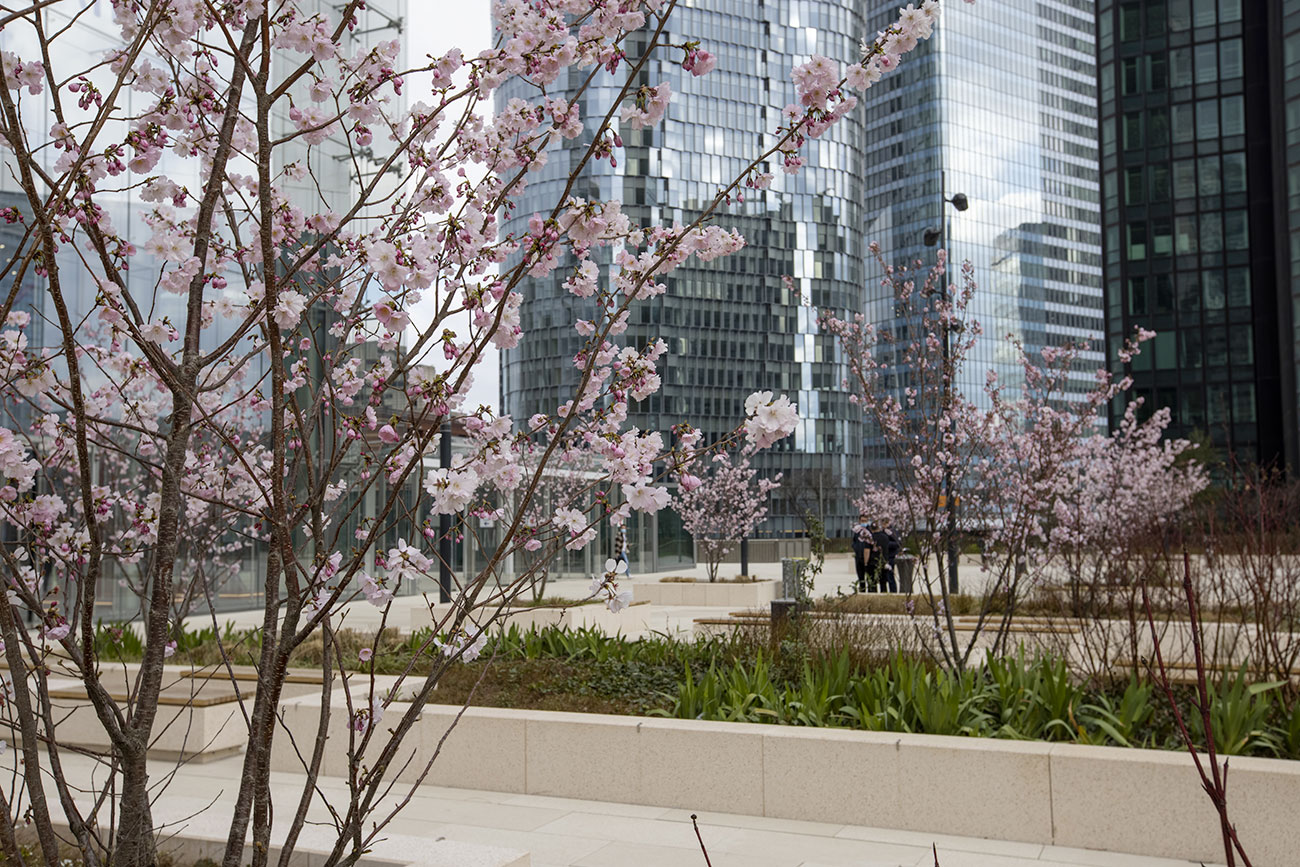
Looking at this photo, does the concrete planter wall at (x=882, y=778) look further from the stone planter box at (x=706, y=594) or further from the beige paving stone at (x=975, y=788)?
the stone planter box at (x=706, y=594)

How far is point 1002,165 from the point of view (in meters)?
113

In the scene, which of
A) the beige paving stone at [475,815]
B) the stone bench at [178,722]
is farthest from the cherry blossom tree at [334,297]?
the stone bench at [178,722]

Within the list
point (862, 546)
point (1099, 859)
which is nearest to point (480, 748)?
point (1099, 859)

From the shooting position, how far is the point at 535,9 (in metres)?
3.14

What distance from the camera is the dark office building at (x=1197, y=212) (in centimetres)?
4444

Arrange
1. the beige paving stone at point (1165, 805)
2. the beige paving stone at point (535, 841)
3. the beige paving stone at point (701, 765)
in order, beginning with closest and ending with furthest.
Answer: the beige paving stone at point (1165, 805) < the beige paving stone at point (535, 841) < the beige paving stone at point (701, 765)

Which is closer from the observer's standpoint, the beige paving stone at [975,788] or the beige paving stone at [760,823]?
the beige paving stone at [975,788]

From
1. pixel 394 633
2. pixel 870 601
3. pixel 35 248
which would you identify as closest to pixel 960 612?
pixel 870 601

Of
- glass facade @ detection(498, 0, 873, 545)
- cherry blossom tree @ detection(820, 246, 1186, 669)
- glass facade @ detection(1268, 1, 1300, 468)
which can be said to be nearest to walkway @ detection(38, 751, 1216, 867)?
cherry blossom tree @ detection(820, 246, 1186, 669)

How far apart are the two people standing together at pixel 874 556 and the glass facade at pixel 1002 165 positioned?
275 feet

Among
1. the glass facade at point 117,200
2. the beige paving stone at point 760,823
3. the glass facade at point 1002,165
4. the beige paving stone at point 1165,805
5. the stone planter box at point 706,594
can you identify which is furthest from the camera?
the glass facade at point 1002,165

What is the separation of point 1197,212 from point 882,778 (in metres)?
46.3

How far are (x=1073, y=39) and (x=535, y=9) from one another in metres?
133

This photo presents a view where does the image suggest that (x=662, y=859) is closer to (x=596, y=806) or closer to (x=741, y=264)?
(x=596, y=806)
